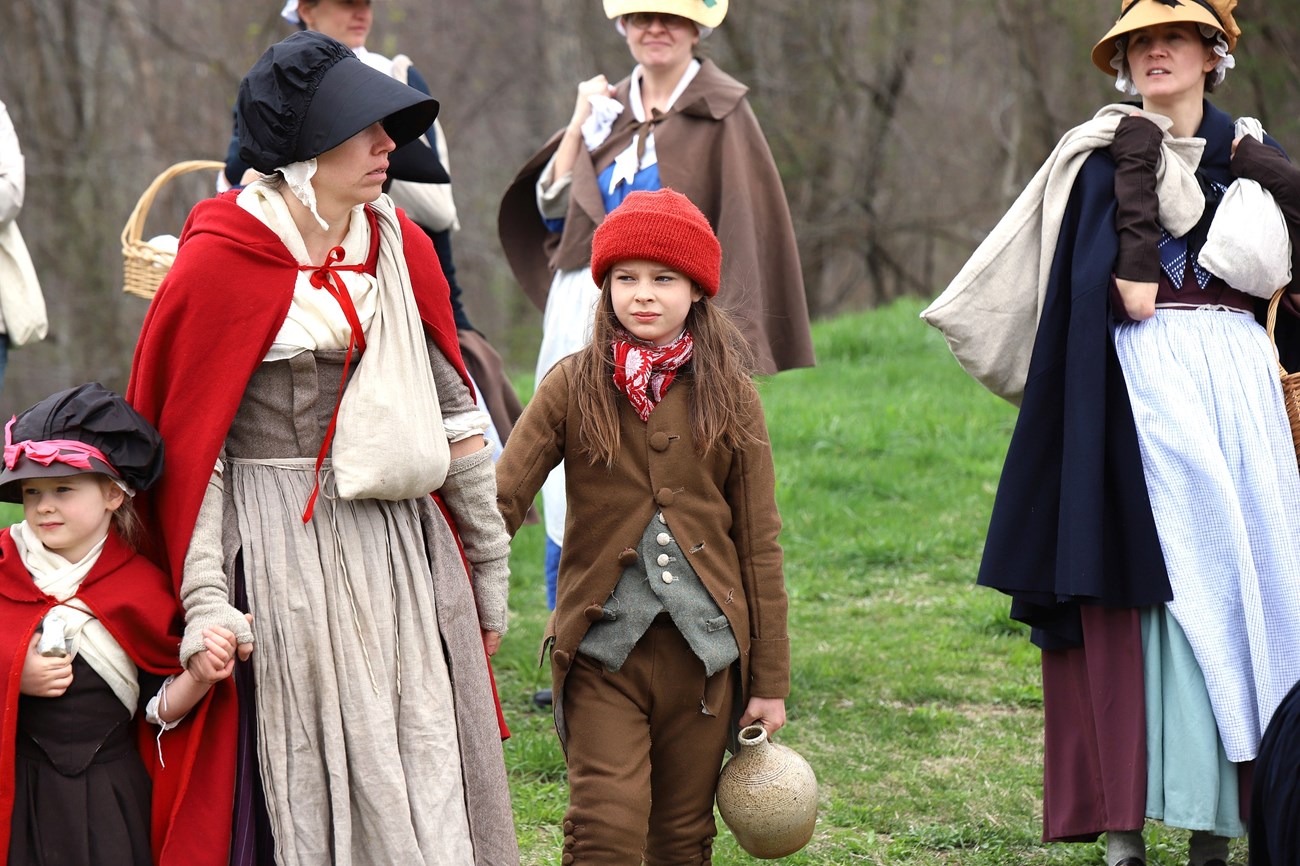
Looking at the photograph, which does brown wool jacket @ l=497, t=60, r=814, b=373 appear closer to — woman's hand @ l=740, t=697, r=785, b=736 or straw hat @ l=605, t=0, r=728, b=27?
straw hat @ l=605, t=0, r=728, b=27

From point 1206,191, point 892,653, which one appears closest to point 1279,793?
point 1206,191

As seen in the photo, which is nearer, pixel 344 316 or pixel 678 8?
pixel 344 316

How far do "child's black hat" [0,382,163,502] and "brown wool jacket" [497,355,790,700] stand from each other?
32.5 inches

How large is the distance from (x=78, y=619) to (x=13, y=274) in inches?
119

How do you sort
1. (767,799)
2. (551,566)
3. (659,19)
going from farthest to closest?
(551,566), (659,19), (767,799)

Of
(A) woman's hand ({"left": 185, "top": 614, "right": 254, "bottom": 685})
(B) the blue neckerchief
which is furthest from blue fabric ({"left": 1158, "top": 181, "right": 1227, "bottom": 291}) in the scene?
(A) woman's hand ({"left": 185, "top": 614, "right": 254, "bottom": 685})

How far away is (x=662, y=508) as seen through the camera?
3.47 meters

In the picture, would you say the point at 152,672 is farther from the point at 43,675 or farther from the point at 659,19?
the point at 659,19

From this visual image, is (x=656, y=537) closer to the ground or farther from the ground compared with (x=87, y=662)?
farther from the ground

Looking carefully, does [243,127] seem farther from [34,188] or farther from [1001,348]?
[34,188]

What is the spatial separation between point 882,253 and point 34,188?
9.63 metres

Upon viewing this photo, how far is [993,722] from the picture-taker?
17.6 ft

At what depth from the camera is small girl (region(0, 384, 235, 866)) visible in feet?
9.50

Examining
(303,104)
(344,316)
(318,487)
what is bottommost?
(318,487)
